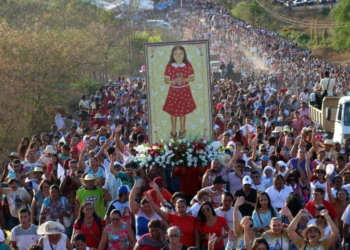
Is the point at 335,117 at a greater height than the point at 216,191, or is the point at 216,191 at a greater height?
the point at 216,191

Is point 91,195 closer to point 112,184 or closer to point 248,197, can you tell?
point 112,184

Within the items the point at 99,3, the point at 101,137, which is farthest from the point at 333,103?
the point at 99,3

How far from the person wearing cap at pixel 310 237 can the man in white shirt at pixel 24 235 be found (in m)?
3.16

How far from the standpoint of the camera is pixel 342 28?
83.0 meters

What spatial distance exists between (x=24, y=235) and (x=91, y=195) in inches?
76.2

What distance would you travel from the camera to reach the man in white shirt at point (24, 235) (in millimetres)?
12484

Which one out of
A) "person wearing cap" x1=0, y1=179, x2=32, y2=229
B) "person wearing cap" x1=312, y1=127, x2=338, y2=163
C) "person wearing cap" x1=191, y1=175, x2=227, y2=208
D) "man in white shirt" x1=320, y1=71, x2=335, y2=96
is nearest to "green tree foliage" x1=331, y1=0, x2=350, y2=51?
"man in white shirt" x1=320, y1=71, x2=335, y2=96

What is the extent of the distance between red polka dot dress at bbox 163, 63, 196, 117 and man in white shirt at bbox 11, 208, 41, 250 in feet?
19.5

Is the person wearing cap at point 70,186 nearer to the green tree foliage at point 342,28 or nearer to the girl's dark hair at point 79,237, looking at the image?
the girl's dark hair at point 79,237

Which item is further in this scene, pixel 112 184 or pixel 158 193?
pixel 112 184

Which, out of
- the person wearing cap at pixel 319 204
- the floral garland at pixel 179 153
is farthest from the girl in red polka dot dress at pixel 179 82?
the person wearing cap at pixel 319 204

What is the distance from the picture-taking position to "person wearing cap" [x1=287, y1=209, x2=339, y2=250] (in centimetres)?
1118

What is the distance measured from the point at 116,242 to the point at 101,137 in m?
8.27

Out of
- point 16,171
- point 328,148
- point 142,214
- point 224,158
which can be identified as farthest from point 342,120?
point 142,214
